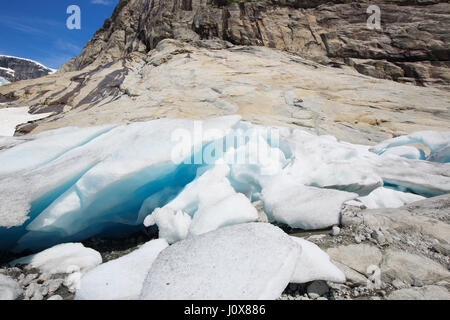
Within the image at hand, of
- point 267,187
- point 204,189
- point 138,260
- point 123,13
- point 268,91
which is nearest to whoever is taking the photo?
point 138,260

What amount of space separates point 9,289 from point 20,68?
73323 millimetres

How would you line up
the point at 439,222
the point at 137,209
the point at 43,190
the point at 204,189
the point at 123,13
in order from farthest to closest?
the point at 123,13
the point at 137,209
the point at 204,189
the point at 43,190
the point at 439,222

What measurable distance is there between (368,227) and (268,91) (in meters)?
6.74

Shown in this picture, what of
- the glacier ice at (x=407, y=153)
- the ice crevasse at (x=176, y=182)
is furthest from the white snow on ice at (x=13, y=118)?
the glacier ice at (x=407, y=153)

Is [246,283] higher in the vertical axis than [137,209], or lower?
higher

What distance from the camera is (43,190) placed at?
1.92 metres

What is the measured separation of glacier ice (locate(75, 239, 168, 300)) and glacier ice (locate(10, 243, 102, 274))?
0.30m

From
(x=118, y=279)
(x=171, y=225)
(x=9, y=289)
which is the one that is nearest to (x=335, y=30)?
(x=171, y=225)

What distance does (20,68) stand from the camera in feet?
168

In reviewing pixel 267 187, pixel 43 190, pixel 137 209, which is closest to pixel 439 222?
pixel 267 187

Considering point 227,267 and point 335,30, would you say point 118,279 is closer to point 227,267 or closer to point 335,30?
point 227,267

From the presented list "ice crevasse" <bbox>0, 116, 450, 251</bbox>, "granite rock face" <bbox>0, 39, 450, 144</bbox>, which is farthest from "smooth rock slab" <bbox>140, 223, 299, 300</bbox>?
"granite rock face" <bbox>0, 39, 450, 144</bbox>
